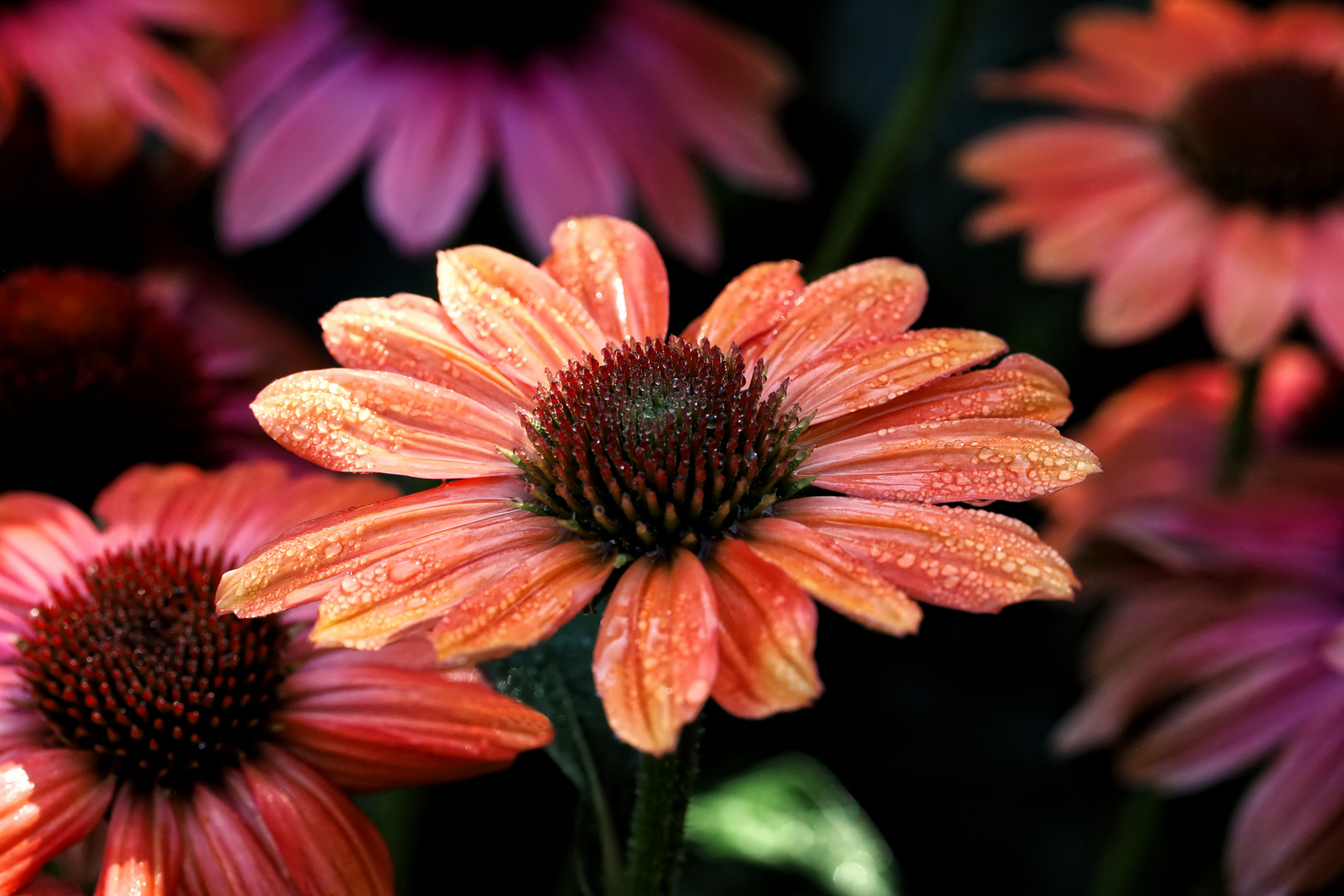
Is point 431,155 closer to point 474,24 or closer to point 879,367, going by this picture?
point 474,24

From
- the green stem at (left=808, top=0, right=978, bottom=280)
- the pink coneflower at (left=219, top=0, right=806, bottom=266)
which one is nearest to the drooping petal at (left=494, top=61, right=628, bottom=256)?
the pink coneflower at (left=219, top=0, right=806, bottom=266)

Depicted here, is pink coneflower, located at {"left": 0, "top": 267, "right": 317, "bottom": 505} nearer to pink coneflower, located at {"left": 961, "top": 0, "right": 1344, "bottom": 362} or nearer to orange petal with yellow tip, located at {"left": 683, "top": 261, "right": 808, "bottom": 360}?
orange petal with yellow tip, located at {"left": 683, "top": 261, "right": 808, "bottom": 360}

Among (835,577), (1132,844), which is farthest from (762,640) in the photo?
(1132,844)

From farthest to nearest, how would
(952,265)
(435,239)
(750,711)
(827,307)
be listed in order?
1. (952,265)
2. (435,239)
3. (827,307)
4. (750,711)

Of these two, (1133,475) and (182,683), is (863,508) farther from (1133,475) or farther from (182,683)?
(1133,475)

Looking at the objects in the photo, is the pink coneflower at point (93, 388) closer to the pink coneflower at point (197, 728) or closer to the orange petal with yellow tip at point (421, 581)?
the pink coneflower at point (197, 728)

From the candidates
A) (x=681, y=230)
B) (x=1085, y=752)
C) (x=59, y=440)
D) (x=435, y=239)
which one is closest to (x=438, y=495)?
(x=59, y=440)

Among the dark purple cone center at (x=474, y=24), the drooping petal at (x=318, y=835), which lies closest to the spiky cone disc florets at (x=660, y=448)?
the drooping petal at (x=318, y=835)
